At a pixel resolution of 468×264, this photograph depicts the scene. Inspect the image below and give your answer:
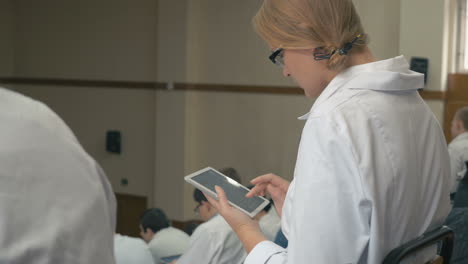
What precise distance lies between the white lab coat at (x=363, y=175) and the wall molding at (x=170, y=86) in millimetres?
4458

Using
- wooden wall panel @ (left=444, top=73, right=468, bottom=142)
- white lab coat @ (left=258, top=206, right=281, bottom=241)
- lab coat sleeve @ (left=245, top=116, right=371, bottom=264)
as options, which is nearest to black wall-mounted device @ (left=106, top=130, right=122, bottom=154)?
wooden wall panel @ (left=444, top=73, right=468, bottom=142)

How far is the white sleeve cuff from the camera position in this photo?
4.85ft

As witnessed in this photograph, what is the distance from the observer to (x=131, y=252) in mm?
3867

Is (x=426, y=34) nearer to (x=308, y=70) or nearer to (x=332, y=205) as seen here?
(x=308, y=70)

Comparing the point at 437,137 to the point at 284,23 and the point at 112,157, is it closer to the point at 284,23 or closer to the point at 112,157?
the point at 284,23

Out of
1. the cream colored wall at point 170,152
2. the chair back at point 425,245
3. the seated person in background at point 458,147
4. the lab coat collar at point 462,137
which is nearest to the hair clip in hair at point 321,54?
the chair back at point 425,245

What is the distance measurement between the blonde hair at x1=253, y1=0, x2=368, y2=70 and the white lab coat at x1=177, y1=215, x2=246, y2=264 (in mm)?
2300

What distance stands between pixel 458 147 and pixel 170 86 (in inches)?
135

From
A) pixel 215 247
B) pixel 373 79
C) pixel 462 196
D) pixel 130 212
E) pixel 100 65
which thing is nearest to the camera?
pixel 373 79

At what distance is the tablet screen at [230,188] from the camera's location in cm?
182

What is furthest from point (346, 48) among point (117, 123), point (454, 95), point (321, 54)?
point (117, 123)

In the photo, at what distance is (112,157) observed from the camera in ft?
26.7

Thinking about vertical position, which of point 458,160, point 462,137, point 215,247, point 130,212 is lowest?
point 130,212

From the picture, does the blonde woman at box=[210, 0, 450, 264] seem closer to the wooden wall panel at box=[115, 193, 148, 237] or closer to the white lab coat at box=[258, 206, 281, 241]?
the white lab coat at box=[258, 206, 281, 241]
